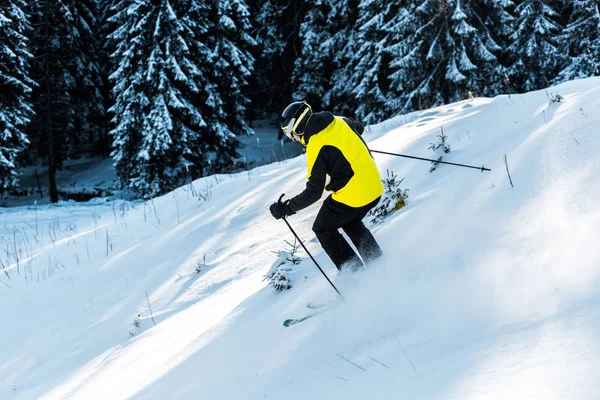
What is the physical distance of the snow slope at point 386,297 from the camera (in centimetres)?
232

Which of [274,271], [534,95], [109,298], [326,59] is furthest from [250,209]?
[326,59]

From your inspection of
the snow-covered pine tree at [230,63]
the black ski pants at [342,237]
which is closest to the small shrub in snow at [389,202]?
the black ski pants at [342,237]

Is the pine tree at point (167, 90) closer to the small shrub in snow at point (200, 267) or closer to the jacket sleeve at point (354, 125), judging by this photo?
the small shrub in snow at point (200, 267)

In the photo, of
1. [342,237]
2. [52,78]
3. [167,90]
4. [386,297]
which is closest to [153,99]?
[167,90]

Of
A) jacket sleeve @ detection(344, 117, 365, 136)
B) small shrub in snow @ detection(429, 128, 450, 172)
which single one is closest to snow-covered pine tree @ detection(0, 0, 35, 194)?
small shrub in snow @ detection(429, 128, 450, 172)

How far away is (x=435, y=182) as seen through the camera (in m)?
5.68

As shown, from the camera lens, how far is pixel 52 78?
23.2 meters

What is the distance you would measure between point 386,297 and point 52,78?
2452 cm

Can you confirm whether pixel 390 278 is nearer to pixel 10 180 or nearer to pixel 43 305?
pixel 43 305

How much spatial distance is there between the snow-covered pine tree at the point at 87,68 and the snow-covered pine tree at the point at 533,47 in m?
21.5

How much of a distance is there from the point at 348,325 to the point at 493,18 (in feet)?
58.2

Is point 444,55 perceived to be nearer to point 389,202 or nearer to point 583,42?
point 583,42

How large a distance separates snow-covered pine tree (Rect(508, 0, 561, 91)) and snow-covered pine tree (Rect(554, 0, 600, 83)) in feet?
1.72

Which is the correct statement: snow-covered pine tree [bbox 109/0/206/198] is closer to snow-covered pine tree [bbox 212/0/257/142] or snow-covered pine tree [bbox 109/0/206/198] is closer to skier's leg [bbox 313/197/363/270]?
snow-covered pine tree [bbox 212/0/257/142]
